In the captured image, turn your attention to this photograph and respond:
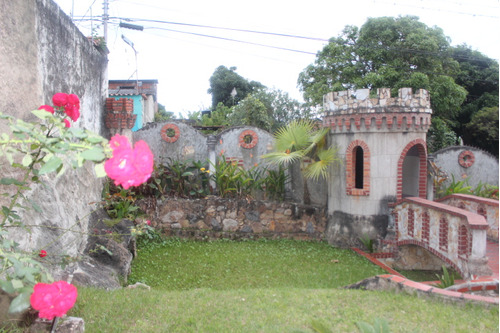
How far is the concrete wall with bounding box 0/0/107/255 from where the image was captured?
446 centimetres

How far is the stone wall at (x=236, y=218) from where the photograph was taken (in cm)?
971

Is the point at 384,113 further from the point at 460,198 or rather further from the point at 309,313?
the point at 309,313

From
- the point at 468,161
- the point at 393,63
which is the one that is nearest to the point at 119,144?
the point at 468,161

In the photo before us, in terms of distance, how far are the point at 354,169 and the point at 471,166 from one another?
5.78 metres

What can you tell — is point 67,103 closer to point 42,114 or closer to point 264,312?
point 42,114

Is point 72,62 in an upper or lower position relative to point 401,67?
lower

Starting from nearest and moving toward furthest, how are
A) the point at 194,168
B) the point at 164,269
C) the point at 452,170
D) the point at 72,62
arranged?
the point at 72,62
the point at 164,269
the point at 194,168
the point at 452,170

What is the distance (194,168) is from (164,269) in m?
3.92

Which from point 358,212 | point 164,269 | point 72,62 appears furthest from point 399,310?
point 72,62

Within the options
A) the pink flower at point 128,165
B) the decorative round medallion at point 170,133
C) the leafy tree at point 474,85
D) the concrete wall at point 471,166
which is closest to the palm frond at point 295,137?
the decorative round medallion at point 170,133

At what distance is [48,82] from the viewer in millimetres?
5605

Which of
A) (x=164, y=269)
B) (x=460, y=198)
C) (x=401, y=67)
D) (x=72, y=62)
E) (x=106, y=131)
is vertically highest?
(x=401, y=67)

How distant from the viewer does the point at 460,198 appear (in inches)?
348

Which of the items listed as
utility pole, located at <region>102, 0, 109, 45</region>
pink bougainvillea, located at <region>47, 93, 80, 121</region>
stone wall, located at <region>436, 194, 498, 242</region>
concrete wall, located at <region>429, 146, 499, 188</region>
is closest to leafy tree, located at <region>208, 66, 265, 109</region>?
utility pole, located at <region>102, 0, 109, 45</region>
